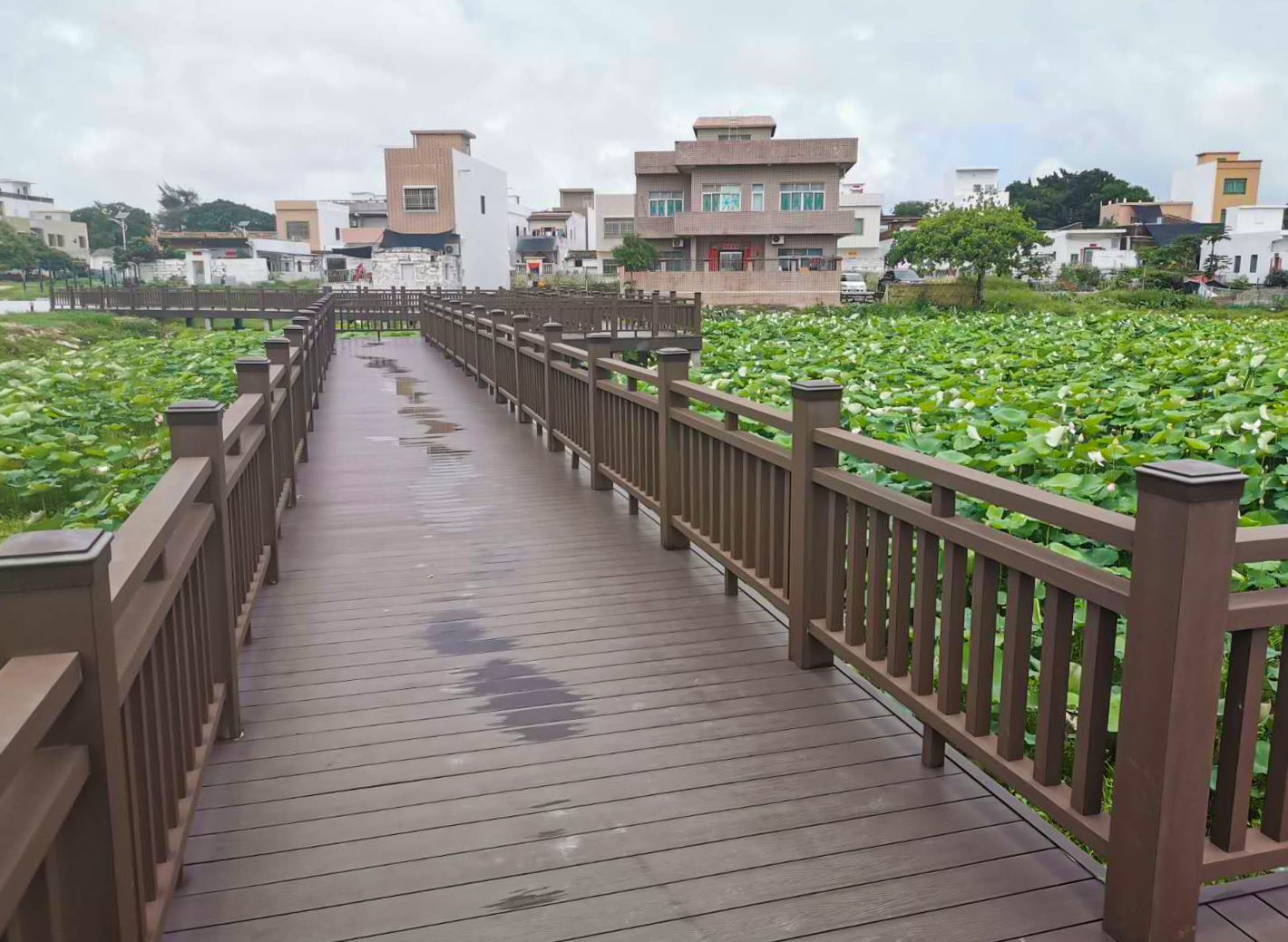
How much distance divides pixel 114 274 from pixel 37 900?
75593 mm

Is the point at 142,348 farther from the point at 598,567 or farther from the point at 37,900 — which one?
the point at 37,900

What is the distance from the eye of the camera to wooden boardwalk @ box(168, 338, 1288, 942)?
2.37m

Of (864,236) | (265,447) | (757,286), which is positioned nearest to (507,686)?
(265,447)

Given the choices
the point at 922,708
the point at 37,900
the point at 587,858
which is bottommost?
the point at 587,858

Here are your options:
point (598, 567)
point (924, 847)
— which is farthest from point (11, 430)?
point (924, 847)

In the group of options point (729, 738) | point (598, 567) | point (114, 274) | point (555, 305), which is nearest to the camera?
point (729, 738)

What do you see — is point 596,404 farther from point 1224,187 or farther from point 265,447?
point 1224,187

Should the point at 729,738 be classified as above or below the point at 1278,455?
below

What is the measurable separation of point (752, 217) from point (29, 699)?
44.7 metres

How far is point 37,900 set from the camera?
1.46m

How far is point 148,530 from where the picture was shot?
2.22 m

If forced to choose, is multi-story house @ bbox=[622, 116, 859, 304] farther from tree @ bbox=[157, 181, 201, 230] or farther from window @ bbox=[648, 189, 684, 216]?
tree @ bbox=[157, 181, 201, 230]

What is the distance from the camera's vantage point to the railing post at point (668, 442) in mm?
5156

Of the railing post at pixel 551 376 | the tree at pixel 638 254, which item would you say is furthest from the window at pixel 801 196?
the railing post at pixel 551 376
